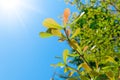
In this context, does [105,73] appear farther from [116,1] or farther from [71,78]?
[116,1]

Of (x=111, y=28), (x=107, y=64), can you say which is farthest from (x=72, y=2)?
(x=107, y=64)

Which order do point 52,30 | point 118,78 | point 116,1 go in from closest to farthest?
1. point 52,30
2. point 118,78
3. point 116,1

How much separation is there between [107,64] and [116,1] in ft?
31.7

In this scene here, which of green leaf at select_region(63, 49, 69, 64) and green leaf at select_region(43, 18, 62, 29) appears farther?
green leaf at select_region(63, 49, 69, 64)

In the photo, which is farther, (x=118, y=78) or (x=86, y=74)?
(x=86, y=74)

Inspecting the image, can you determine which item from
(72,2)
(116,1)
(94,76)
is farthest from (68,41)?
(72,2)

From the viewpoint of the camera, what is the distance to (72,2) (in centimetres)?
1530

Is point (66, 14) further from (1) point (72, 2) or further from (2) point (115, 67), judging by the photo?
(1) point (72, 2)

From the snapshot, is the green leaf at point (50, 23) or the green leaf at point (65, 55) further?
the green leaf at point (65, 55)

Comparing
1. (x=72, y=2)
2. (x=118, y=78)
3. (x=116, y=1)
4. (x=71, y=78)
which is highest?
(x=72, y=2)

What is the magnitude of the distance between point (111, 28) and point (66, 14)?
12574 millimetres

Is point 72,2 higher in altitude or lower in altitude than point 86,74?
higher

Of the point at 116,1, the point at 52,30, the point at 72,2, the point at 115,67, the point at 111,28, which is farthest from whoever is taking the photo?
the point at 72,2

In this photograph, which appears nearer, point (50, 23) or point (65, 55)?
point (50, 23)
